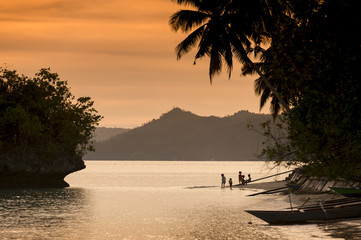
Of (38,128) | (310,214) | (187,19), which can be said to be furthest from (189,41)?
(38,128)

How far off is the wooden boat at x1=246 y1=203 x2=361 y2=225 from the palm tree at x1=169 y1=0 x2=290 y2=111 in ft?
37.9

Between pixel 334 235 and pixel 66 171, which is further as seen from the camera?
pixel 66 171

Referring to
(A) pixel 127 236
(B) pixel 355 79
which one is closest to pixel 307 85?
(B) pixel 355 79

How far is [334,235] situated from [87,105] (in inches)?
2598

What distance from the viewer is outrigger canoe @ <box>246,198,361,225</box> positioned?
103 ft

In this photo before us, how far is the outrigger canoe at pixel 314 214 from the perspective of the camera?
31.2 meters

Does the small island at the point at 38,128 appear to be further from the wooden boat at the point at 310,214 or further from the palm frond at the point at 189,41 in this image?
the wooden boat at the point at 310,214

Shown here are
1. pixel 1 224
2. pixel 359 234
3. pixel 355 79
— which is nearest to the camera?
pixel 355 79

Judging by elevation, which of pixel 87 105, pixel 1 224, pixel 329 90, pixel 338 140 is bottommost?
pixel 1 224

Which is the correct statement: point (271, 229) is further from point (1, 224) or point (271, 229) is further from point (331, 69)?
point (1, 224)

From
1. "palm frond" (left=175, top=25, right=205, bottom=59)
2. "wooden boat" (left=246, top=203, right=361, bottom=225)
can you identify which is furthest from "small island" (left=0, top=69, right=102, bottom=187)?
"wooden boat" (left=246, top=203, right=361, bottom=225)

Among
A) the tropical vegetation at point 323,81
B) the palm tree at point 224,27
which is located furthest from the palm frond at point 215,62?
the tropical vegetation at point 323,81

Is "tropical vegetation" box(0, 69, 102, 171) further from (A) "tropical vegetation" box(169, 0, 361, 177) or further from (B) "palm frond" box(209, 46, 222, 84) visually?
(A) "tropical vegetation" box(169, 0, 361, 177)

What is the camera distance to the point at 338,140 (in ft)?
83.9
